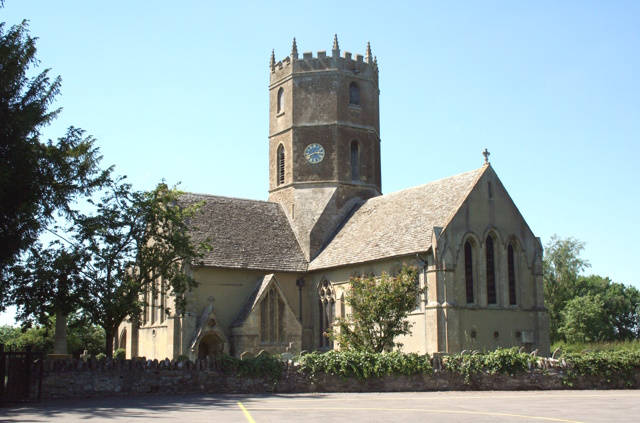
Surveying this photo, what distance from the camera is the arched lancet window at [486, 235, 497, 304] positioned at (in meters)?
36.4

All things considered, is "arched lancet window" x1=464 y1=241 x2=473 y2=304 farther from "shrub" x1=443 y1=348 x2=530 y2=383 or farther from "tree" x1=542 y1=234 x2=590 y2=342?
"tree" x1=542 y1=234 x2=590 y2=342

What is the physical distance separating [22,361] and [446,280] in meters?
19.1

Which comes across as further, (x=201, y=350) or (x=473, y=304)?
(x=201, y=350)

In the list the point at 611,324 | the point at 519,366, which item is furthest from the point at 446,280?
the point at 611,324

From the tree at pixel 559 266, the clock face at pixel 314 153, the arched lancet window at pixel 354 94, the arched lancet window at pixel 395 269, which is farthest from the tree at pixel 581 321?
the arched lancet window at pixel 395 269

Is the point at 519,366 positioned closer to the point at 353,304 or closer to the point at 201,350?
the point at 353,304

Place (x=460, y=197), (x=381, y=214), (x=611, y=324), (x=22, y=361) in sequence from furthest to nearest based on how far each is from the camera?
(x=611, y=324) → (x=381, y=214) → (x=460, y=197) → (x=22, y=361)

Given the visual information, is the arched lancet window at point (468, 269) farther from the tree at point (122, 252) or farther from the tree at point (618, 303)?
the tree at point (618, 303)

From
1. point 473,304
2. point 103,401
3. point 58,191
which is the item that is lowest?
point 103,401

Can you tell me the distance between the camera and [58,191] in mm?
29938

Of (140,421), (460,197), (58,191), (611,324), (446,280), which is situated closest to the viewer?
(140,421)

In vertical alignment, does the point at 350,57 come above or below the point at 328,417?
above

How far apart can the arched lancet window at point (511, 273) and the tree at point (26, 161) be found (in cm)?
2005

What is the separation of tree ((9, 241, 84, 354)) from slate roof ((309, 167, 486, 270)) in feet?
48.7
